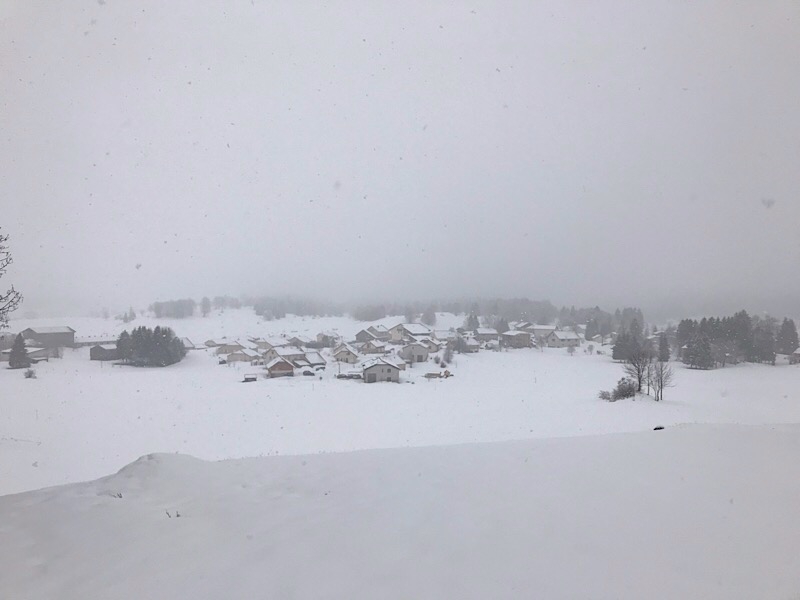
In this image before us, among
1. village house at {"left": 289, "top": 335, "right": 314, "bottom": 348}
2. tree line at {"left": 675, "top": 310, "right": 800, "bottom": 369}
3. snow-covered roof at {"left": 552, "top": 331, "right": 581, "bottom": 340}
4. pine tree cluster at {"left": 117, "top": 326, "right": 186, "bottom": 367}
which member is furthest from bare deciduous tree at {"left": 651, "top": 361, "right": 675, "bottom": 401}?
pine tree cluster at {"left": 117, "top": 326, "right": 186, "bottom": 367}

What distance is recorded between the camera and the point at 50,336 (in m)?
14.4

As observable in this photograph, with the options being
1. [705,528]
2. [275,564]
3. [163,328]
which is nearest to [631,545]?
[705,528]

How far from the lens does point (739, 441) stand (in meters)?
5.93

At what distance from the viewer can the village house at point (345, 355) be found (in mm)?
26188

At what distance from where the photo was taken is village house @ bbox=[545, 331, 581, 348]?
2086 cm

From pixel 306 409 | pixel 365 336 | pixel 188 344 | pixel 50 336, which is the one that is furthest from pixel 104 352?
pixel 365 336

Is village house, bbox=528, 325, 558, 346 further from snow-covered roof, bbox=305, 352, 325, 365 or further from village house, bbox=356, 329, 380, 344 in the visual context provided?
snow-covered roof, bbox=305, 352, 325, 365

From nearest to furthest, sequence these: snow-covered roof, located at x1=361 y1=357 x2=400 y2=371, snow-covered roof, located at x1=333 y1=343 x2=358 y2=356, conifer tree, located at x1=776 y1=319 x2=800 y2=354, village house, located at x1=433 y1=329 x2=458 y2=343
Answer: conifer tree, located at x1=776 y1=319 x2=800 y2=354, snow-covered roof, located at x1=361 y1=357 x2=400 y2=371, village house, located at x1=433 y1=329 x2=458 y2=343, snow-covered roof, located at x1=333 y1=343 x2=358 y2=356

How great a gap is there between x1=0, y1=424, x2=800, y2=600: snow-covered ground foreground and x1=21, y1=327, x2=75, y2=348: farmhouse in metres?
11.7

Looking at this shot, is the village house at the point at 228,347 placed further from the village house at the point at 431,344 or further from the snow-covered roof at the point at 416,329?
the village house at the point at 431,344

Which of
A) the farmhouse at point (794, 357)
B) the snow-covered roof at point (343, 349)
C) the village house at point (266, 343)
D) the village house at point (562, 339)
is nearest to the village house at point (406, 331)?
the snow-covered roof at point (343, 349)

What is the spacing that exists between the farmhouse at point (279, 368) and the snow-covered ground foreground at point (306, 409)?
1.90m

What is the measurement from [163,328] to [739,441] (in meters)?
22.7

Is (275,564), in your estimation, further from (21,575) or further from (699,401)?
(699,401)
